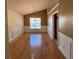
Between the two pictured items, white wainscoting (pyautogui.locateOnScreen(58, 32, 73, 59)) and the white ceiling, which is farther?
the white ceiling

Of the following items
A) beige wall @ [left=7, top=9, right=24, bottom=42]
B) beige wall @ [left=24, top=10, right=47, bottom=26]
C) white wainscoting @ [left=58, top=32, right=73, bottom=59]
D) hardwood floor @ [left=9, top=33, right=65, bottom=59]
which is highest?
beige wall @ [left=24, top=10, right=47, bottom=26]

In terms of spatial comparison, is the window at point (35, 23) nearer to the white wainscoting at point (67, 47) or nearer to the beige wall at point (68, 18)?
the beige wall at point (68, 18)

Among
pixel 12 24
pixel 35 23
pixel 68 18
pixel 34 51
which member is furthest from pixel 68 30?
pixel 35 23

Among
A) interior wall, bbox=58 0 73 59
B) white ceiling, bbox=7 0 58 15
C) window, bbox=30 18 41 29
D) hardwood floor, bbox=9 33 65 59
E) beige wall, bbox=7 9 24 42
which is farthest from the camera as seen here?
window, bbox=30 18 41 29

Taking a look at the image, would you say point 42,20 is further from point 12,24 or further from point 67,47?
point 67,47

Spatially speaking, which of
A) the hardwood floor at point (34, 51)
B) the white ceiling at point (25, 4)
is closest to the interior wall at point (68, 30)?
the hardwood floor at point (34, 51)

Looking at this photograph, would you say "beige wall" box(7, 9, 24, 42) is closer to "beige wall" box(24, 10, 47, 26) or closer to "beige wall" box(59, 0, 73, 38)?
"beige wall" box(59, 0, 73, 38)

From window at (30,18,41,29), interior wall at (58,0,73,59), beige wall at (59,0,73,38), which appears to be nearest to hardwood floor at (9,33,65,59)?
interior wall at (58,0,73,59)
